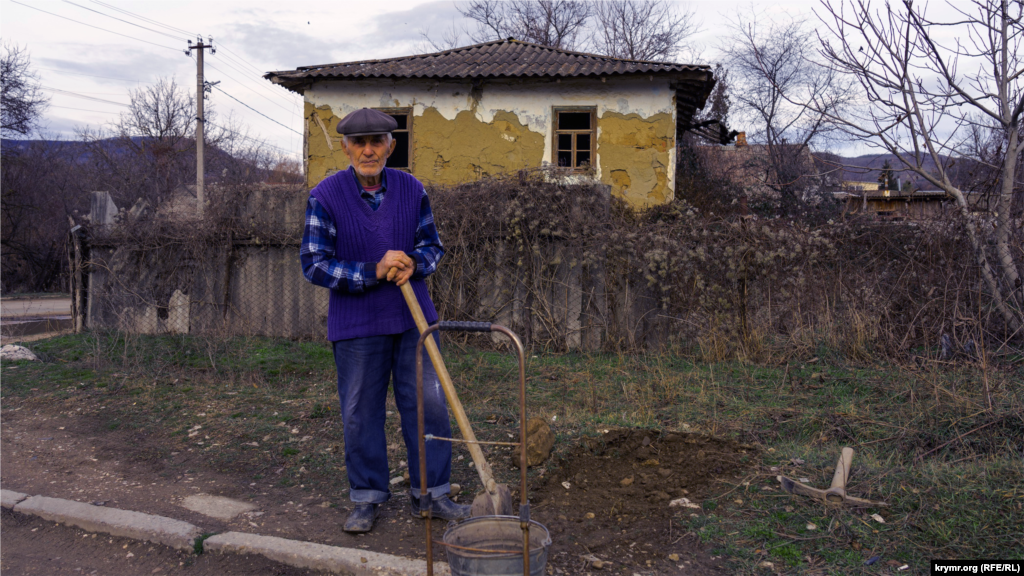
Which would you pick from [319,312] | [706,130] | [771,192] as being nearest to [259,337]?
[319,312]

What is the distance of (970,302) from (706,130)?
12.8 m

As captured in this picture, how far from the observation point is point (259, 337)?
8.66 m

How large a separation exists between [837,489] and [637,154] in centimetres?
1020

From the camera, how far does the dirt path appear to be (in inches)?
112

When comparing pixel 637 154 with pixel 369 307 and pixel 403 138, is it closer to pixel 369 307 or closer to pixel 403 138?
pixel 403 138

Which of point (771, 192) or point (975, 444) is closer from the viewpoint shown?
point (975, 444)

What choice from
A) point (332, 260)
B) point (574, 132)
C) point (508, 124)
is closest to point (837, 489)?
point (332, 260)

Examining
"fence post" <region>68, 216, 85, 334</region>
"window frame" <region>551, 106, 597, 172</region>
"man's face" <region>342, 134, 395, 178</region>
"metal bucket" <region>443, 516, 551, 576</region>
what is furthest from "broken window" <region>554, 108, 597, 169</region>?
"metal bucket" <region>443, 516, 551, 576</region>

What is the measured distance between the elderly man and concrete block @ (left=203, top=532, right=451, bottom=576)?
265 millimetres

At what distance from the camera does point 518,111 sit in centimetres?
1284

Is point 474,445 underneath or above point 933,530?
above

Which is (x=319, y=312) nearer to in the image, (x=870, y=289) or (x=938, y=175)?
(x=870, y=289)

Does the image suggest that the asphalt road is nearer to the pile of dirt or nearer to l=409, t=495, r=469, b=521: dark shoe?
l=409, t=495, r=469, b=521: dark shoe

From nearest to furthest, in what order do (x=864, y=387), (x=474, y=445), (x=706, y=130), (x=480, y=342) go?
(x=474, y=445), (x=864, y=387), (x=480, y=342), (x=706, y=130)
